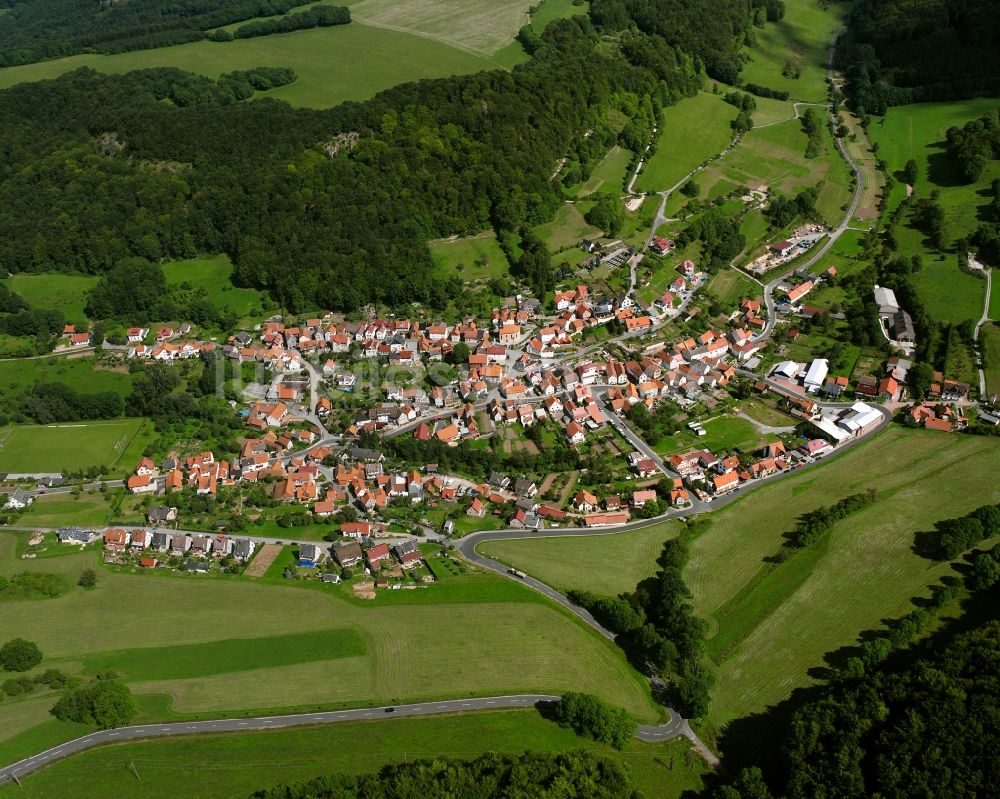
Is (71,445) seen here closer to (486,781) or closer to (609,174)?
(486,781)

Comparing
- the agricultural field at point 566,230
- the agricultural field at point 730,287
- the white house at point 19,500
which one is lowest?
the white house at point 19,500

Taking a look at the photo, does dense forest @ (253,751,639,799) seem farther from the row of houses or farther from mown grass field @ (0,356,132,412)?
mown grass field @ (0,356,132,412)

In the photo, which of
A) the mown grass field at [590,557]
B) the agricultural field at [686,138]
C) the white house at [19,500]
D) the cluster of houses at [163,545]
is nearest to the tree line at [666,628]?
the mown grass field at [590,557]

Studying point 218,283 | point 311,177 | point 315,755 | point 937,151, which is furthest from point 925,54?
point 315,755

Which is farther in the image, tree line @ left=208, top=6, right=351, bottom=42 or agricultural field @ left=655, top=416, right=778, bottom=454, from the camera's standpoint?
tree line @ left=208, top=6, right=351, bottom=42

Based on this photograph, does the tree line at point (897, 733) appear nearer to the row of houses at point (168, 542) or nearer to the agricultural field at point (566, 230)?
the row of houses at point (168, 542)

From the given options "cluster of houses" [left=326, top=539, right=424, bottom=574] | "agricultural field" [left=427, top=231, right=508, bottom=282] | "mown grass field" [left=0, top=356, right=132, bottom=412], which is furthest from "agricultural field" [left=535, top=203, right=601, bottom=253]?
"mown grass field" [left=0, top=356, right=132, bottom=412]

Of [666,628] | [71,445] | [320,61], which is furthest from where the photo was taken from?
[320,61]
